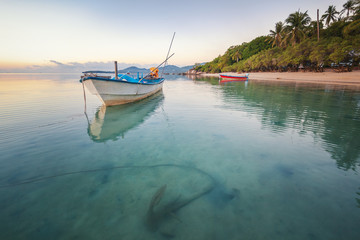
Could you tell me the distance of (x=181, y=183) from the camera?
3973mm

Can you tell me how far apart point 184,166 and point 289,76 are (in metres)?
48.9

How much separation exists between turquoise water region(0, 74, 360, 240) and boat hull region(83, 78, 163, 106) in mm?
4269

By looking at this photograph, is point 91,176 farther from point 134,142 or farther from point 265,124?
point 265,124

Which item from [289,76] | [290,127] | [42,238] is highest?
[289,76]

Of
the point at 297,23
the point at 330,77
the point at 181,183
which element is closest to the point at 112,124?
the point at 181,183

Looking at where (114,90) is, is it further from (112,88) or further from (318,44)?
(318,44)

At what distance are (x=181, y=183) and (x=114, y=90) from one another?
1051 cm

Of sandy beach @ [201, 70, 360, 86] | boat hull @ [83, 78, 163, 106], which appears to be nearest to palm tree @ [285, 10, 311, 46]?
sandy beach @ [201, 70, 360, 86]

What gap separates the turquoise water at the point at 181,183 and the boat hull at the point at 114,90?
14.0 ft

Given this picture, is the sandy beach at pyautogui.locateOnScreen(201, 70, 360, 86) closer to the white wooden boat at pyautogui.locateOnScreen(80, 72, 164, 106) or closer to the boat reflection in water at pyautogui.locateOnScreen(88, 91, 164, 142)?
the white wooden boat at pyautogui.locateOnScreen(80, 72, 164, 106)

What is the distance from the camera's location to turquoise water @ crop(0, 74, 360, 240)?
111 inches

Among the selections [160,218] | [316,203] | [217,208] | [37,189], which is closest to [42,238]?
[37,189]

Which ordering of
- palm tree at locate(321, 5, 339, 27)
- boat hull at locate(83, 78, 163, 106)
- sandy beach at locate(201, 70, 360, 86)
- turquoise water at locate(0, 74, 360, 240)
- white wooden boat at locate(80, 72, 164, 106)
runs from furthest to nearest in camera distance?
palm tree at locate(321, 5, 339, 27) → sandy beach at locate(201, 70, 360, 86) → boat hull at locate(83, 78, 163, 106) → white wooden boat at locate(80, 72, 164, 106) → turquoise water at locate(0, 74, 360, 240)

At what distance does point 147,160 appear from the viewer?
510cm
